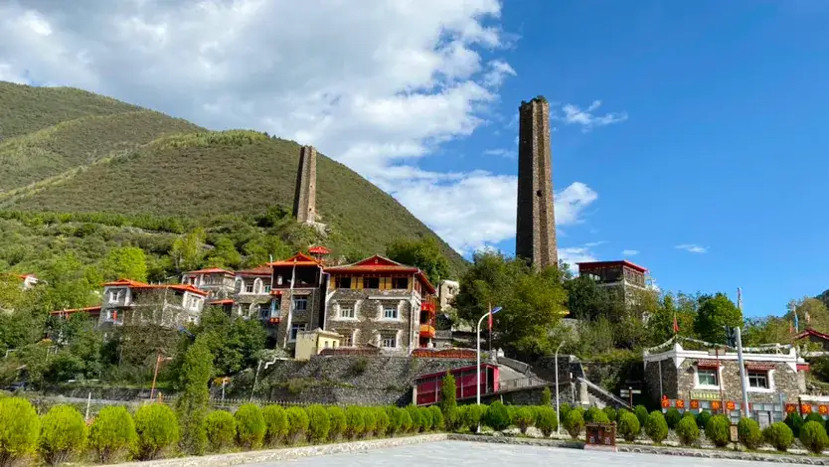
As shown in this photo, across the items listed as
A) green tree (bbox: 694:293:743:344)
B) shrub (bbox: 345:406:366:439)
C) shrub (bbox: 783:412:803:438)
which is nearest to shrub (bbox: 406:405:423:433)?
shrub (bbox: 345:406:366:439)

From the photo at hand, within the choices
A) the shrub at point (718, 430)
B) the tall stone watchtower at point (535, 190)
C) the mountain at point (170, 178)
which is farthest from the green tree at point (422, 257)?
the shrub at point (718, 430)

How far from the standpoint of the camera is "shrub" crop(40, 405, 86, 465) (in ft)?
41.3

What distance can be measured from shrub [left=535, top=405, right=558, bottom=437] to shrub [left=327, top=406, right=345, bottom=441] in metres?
10.3

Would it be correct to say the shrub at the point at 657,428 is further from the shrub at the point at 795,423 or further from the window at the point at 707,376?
the window at the point at 707,376

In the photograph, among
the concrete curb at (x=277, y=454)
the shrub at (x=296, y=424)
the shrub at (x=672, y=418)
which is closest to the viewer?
the concrete curb at (x=277, y=454)

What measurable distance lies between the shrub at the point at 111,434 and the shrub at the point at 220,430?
2448 mm

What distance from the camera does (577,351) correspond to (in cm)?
4522

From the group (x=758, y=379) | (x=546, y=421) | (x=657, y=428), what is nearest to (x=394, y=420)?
(x=546, y=421)

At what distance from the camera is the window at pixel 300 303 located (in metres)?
48.3

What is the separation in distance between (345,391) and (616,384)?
16.9m

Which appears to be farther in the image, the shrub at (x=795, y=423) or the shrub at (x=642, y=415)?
the shrub at (x=642, y=415)

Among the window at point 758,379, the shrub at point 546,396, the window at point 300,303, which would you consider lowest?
the shrub at point 546,396

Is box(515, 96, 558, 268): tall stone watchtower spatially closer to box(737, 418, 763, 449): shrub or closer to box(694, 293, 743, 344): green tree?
box(694, 293, 743, 344): green tree

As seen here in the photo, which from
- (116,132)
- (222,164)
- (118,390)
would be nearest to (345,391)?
(118,390)
